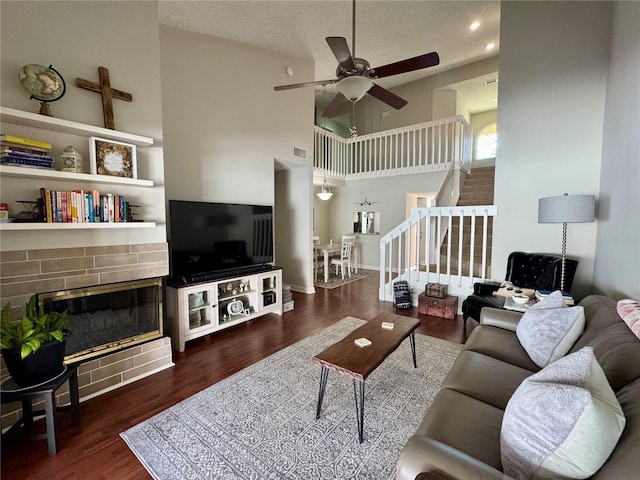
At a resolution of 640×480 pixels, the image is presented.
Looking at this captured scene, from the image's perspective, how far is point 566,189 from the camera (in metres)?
3.35

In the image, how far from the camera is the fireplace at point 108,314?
7.00 feet

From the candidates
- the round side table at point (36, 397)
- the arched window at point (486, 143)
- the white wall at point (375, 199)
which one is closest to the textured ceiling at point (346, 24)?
the white wall at point (375, 199)

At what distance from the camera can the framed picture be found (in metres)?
2.14

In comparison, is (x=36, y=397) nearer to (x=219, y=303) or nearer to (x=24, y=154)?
(x=24, y=154)

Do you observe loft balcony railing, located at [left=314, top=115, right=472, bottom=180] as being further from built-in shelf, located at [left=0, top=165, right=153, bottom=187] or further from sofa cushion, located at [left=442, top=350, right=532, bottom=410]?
sofa cushion, located at [left=442, top=350, right=532, bottom=410]

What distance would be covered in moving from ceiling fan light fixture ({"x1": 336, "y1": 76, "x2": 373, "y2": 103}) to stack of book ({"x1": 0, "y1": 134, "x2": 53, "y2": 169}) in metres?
2.25

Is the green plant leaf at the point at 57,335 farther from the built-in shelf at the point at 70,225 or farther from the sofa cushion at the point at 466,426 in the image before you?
the sofa cushion at the point at 466,426

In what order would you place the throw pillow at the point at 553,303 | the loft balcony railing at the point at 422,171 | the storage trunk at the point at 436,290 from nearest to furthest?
1. the throw pillow at the point at 553,303
2. the storage trunk at the point at 436,290
3. the loft balcony railing at the point at 422,171

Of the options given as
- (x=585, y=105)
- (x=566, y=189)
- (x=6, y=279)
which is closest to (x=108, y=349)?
(x=6, y=279)

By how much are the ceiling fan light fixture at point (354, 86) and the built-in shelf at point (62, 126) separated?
1734 millimetres

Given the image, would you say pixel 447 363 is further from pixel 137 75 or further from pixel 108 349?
pixel 137 75

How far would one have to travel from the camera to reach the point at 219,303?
3428 mm

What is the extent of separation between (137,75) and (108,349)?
7.64 feet

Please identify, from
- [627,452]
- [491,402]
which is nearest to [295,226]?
[491,402]
